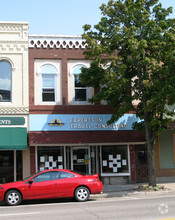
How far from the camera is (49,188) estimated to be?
11906mm

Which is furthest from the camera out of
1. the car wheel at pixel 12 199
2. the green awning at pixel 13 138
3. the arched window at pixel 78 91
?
the arched window at pixel 78 91

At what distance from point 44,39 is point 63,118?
4935 mm

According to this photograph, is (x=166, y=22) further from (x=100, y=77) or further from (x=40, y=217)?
(x=40, y=217)

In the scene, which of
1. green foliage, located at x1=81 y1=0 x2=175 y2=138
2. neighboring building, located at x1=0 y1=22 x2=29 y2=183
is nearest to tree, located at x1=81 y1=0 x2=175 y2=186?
green foliage, located at x1=81 y1=0 x2=175 y2=138

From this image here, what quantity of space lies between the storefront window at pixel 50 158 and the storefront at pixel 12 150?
1.12m

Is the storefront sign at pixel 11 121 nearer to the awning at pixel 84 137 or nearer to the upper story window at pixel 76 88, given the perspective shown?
the awning at pixel 84 137

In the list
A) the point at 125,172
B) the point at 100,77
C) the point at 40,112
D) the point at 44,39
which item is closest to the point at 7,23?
the point at 44,39

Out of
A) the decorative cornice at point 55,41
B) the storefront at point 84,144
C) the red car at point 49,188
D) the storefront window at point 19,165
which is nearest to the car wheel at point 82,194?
the red car at point 49,188

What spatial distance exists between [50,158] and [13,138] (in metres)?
2.51

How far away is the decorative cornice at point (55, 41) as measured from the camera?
59.5 ft

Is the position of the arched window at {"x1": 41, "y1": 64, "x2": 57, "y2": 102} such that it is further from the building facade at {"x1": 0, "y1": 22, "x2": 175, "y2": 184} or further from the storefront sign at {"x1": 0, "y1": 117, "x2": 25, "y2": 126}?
the storefront sign at {"x1": 0, "y1": 117, "x2": 25, "y2": 126}

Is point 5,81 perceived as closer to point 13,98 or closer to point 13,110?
point 13,98

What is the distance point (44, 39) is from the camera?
18.3 metres

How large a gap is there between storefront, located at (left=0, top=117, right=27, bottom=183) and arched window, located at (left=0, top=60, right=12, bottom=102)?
140 cm
